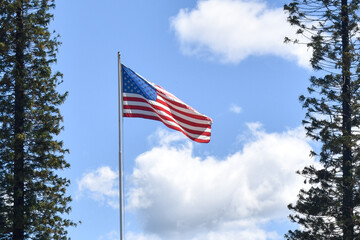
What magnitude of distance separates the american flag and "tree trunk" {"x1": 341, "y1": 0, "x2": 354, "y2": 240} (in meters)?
9.31

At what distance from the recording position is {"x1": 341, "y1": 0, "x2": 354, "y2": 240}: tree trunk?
26.7 m

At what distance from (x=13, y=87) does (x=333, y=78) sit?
47.8 ft

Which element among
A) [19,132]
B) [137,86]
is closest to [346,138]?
[137,86]

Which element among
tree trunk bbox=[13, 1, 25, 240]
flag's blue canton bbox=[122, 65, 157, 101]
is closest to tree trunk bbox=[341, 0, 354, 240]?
flag's blue canton bbox=[122, 65, 157, 101]

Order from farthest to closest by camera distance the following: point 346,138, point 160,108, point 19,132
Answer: point 346,138
point 19,132
point 160,108

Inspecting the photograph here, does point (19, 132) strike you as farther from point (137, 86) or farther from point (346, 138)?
point (346, 138)

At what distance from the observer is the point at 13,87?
1014 inches

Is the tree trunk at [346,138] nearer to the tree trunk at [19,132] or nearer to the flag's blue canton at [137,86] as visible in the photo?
the flag's blue canton at [137,86]

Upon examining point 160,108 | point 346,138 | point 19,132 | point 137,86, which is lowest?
point 160,108

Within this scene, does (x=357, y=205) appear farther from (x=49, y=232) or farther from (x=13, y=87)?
(x=13, y=87)

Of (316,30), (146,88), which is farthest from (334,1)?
(146,88)

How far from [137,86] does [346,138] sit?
37.3 ft

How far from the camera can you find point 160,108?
783 inches

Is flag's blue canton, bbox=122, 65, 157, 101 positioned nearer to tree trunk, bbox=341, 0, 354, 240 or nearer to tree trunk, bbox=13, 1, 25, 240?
tree trunk, bbox=13, 1, 25, 240
